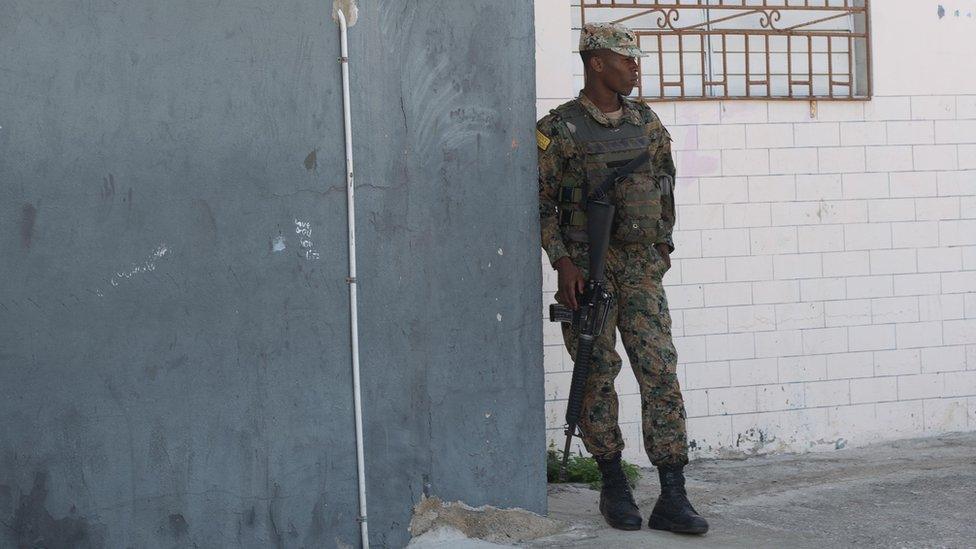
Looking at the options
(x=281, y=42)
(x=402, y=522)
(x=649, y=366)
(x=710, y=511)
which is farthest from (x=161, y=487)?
(x=710, y=511)

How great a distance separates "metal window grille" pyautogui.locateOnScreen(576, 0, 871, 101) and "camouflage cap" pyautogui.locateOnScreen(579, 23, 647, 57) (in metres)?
1.24

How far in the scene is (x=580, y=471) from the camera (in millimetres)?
5500

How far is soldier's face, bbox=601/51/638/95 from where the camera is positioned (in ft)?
15.2

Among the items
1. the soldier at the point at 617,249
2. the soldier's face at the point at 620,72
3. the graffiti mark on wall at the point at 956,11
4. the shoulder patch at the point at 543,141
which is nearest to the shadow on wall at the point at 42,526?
the soldier at the point at 617,249

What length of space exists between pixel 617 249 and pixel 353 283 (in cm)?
107

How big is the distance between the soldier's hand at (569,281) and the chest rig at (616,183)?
0.14 metres

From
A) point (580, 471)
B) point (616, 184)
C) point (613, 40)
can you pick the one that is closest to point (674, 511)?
point (580, 471)

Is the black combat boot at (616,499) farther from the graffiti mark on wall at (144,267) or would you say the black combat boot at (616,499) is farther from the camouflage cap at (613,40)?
the graffiti mark on wall at (144,267)

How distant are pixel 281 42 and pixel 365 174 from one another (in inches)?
19.9

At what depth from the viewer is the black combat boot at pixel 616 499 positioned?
452cm

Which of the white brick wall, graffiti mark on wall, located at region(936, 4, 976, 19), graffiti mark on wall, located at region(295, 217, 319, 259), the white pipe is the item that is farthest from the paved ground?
graffiti mark on wall, located at region(936, 4, 976, 19)

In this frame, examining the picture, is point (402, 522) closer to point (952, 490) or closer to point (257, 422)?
point (257, 422)

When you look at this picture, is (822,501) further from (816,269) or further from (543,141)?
(543,141)

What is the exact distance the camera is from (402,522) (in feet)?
13.9
